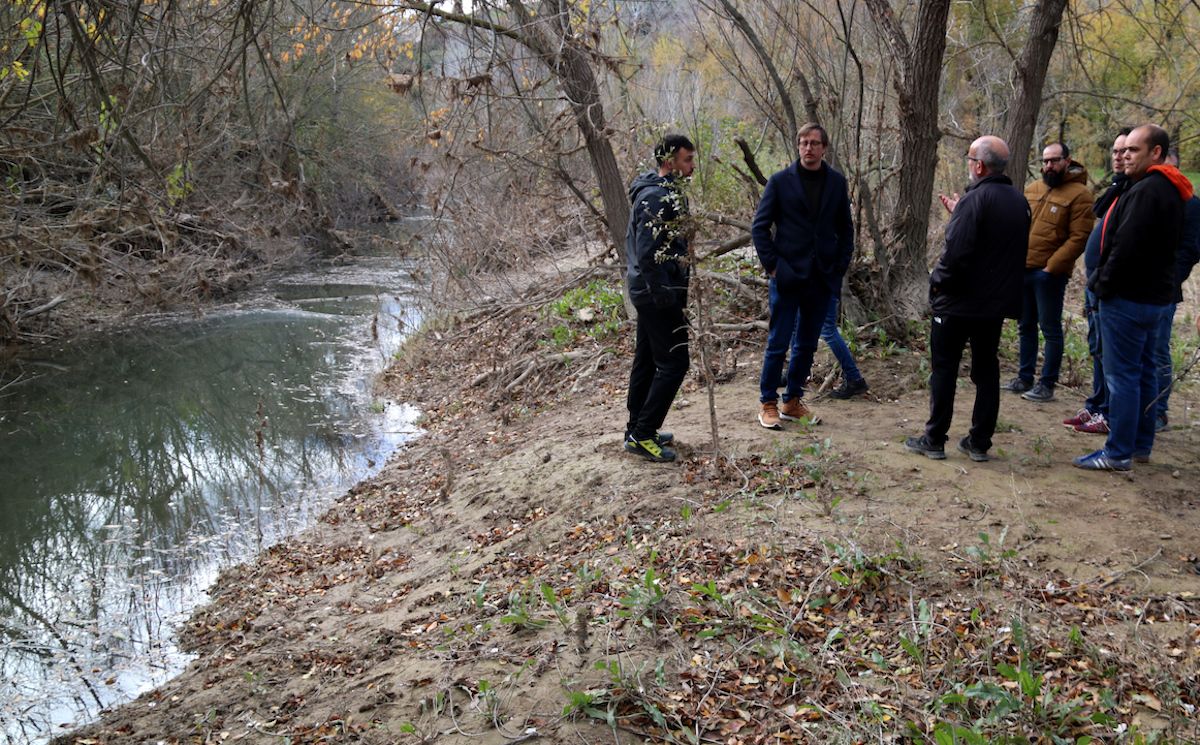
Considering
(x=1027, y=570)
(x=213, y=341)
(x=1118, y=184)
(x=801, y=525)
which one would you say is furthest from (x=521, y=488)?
(x=213, y=341)

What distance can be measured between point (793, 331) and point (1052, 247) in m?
2.15

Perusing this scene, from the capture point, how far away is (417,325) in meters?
15.7

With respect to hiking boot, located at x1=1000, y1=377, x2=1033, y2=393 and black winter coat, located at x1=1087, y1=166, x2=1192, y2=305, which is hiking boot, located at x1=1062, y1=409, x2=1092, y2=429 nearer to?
hiking boot, located at x1=1000, y1=377, x2=1033, y2=393

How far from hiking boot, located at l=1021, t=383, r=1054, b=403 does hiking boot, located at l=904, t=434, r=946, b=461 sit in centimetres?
165

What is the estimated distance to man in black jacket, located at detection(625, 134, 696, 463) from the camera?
18.0ft

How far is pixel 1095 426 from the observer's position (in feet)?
20.0

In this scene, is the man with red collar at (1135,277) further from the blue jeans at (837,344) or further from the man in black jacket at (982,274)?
the blue jeans at (837,344)

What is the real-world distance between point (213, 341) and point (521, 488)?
10815 mm

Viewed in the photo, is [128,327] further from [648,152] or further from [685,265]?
[685,265]

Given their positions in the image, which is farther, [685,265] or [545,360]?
[545,360]

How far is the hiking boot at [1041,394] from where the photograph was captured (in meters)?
6.89

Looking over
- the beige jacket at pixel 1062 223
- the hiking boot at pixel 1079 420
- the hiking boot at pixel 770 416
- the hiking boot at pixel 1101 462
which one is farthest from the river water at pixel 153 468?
the beige jacket at pixel 1062 223

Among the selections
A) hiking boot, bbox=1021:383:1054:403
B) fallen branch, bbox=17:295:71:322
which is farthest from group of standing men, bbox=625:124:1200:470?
fallen branch, bbox=17:295:71:322

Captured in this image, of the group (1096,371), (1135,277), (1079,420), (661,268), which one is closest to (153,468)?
(661,268)
